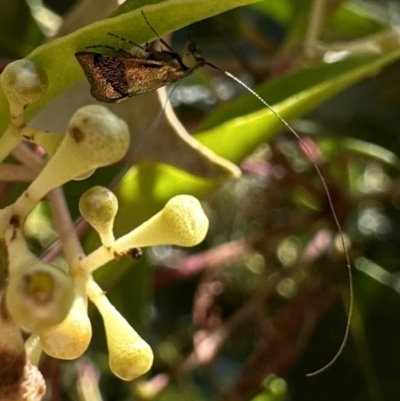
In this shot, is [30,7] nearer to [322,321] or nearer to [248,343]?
[322,321]

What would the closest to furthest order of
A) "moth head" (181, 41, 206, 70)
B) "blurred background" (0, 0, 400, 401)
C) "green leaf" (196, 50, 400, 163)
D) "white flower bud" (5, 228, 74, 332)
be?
"white flower bud" (5, 228, 74, 332)
"moth head" (181, 41, 206, 70)
"green leaf" (196, 50, 400, 163)
"blurred background" (0, 0, 400, 401)

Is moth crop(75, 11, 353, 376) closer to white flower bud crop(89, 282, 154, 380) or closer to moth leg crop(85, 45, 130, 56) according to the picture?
moth leg crop(85, 45, 130, 56)

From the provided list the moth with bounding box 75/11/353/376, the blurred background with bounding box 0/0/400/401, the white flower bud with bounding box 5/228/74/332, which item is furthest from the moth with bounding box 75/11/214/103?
the blurred background with bounding box 0/0/400/401

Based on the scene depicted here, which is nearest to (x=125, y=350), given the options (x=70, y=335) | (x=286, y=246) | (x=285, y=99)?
(x=70, y=335)

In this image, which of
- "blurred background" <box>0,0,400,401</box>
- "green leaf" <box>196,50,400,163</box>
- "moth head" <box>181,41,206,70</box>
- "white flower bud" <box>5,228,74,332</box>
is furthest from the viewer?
"blurred background" <box>0,0,400,401</box>

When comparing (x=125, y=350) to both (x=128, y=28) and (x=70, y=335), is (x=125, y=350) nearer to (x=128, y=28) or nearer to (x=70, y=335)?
(x=70, y=335)

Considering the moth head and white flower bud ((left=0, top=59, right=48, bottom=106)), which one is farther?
the moth head
